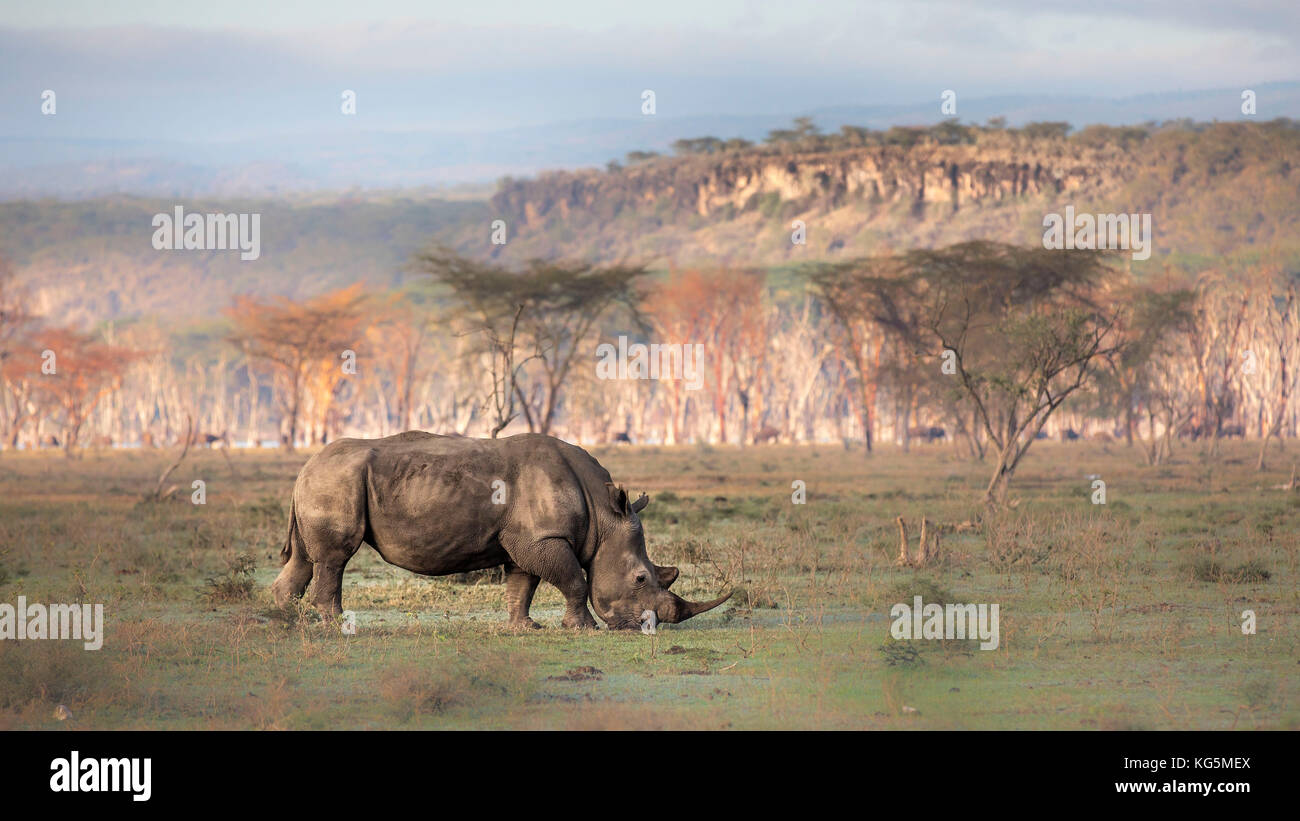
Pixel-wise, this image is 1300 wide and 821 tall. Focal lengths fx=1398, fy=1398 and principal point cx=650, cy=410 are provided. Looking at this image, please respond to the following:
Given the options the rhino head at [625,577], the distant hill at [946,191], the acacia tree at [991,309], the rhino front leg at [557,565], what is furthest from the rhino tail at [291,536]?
the distant hill at [946,191]

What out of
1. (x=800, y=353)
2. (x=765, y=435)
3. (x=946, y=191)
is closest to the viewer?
(x=765, y=435)

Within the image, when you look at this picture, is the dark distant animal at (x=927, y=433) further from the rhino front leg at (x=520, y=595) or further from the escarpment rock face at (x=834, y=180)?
the rhino front leg at (x=520, y=595)

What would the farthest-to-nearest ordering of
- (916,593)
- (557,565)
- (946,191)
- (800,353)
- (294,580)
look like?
1. (946,191)
2. (800,353)
3. (916,593)
4. (294,580)
5. (557,565)

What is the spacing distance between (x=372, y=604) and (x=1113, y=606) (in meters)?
7.56

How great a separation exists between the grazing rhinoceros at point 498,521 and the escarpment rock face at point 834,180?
12818cm

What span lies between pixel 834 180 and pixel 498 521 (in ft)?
453

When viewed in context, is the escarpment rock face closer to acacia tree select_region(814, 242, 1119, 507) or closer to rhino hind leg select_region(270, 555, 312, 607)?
acacia tree select_region(814, 242, 1119, 507)

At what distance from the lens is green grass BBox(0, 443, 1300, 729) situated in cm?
941

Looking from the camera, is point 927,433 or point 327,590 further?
point 927,433

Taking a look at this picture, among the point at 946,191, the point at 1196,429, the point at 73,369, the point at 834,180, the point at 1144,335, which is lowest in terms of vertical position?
the point at 1196,429

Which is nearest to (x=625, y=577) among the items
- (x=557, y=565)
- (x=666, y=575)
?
(x=666, y=575)

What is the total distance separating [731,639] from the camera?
12.3 meters

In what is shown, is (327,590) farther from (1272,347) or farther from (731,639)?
(1272,347)

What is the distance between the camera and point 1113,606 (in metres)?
13.9
